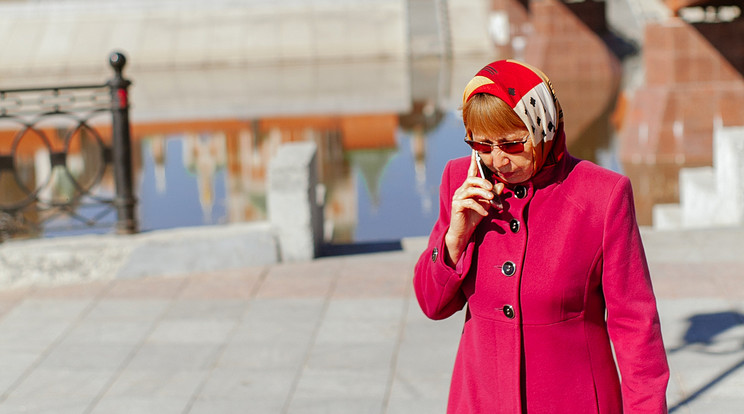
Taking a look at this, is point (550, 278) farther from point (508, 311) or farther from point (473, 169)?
point (473, 169)

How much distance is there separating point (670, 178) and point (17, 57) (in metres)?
26.7

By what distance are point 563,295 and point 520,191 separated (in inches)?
11.2

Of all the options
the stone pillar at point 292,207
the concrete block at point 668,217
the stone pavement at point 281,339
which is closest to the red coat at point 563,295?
the stone pavement at point 281,339

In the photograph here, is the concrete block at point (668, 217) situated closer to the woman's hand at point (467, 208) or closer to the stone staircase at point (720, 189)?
the stone staircase at point (720, 189)

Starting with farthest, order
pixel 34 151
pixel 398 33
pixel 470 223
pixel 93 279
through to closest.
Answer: pixel 398 33 → pixel 34 151 → pixel 93 279 → pixel 470 223

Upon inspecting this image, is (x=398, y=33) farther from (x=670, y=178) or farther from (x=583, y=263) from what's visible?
(x=583, y=263)

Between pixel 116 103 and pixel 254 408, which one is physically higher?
pixel 116 103

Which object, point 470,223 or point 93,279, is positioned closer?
point 470,223

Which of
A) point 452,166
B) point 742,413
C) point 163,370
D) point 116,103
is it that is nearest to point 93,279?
point 116,103

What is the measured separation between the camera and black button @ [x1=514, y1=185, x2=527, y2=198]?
8.71 ft

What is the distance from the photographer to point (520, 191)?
2.66 m

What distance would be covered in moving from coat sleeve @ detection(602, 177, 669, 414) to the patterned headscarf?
0.24 metres

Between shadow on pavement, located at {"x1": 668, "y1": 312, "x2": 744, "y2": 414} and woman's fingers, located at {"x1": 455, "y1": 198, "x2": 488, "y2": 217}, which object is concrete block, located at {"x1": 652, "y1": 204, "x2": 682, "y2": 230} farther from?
woman's fingers, located at {"x1": 455, "y1": 198, "x2": 488, "y2": 217}

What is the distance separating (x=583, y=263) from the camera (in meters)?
2.64
